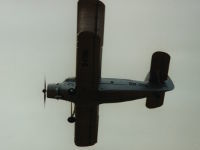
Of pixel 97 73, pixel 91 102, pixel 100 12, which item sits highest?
pixel 100 12

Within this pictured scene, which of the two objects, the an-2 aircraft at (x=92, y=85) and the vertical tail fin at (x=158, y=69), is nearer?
the an-2 aircraft at (x=92, y=85)

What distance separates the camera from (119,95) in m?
20.2

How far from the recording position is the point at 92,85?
19.3 meters

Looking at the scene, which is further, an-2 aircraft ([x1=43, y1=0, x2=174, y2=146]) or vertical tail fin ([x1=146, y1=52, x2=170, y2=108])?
vertical tail fin ([x1=146, y1=52, x2=170, y2=108])

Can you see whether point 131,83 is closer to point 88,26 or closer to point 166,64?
point 166,64

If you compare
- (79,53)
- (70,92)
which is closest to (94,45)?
(79,53)

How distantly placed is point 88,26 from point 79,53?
4.09ft

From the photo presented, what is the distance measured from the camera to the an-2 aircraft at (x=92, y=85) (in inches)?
707

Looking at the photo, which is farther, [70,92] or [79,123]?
[79,123]

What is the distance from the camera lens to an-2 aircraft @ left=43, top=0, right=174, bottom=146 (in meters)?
18.0

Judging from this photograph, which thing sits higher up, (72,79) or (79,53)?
(79,53)

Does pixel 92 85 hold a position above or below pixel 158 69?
below

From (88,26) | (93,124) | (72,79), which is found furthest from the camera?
(93,124)

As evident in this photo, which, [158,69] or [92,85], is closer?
[92,85]
